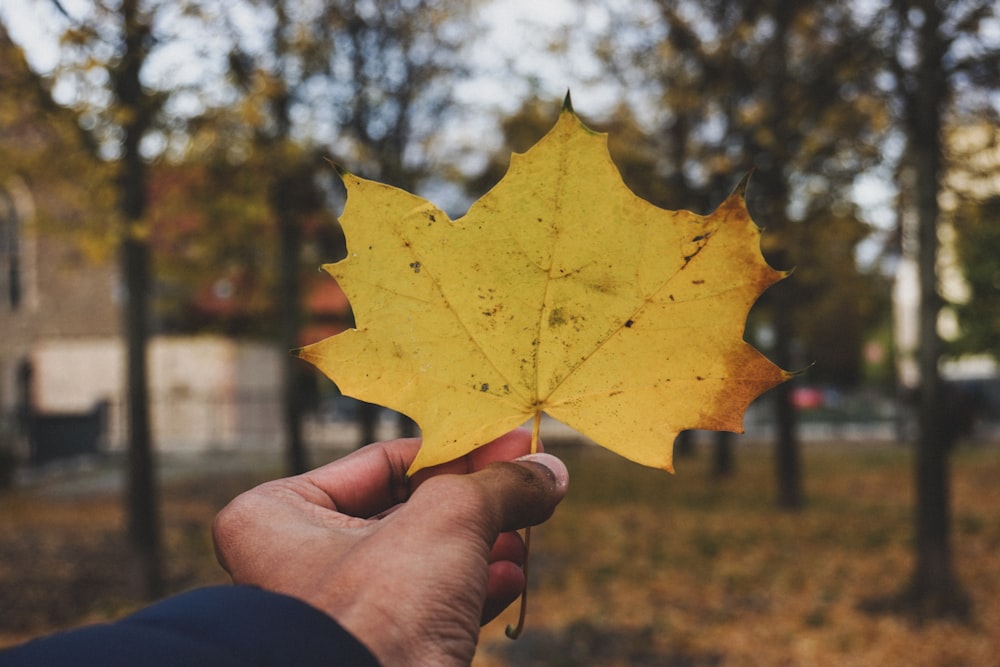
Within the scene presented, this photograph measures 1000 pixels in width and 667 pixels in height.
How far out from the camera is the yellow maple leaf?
43.7 inches

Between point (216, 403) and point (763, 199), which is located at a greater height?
point (763, 199)

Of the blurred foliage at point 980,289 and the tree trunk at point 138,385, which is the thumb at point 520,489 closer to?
the tree trunk at point 138,385

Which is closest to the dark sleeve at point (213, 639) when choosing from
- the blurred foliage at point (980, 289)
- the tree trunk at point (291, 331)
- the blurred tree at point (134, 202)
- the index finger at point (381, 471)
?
the index finger at point (381, 471)

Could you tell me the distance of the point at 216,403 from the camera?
24312 millimetres

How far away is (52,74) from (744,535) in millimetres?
8161

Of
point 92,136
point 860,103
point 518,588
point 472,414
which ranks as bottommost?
point 518,588

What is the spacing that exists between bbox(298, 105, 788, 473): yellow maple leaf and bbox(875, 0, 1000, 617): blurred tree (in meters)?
5.71

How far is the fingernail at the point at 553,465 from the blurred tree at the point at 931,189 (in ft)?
18.8

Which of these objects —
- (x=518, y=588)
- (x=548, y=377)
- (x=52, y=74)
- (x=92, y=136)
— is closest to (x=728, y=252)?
(x=548, y=377)

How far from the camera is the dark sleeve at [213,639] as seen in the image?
75cm

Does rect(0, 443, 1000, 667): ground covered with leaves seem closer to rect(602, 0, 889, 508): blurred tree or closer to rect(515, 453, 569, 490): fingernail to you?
rect(602, 0, 889, 508): blurred tree

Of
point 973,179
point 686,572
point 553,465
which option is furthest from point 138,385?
point 973,179

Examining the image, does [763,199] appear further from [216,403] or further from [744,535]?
[216,403]

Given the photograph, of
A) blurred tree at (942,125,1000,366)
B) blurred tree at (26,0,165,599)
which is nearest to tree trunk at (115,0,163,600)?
blurred tree at (26,0,165,599)
